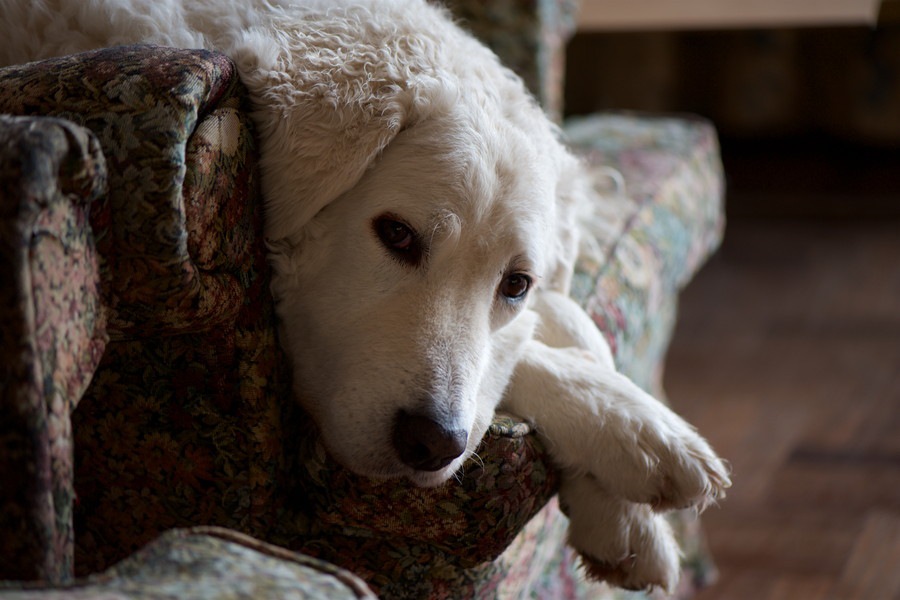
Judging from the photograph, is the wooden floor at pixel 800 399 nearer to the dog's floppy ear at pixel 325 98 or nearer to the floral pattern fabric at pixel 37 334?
the dog's floppy ear at pixel 325 98

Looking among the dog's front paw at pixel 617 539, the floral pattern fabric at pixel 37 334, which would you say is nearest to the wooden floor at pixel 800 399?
the dog's front paw at pixel 617 539

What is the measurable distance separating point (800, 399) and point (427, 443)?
2.38 m

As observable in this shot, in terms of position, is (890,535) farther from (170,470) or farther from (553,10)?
(170,470)

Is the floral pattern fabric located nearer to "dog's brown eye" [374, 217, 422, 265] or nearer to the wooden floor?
"dog's brown eye" [374, 217, 422, 265]

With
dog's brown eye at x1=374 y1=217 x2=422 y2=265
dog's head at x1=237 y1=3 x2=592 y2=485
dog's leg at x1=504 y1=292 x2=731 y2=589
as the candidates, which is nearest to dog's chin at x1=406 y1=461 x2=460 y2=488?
dog's head at x1=237 y1=3 x2=592 y2=485

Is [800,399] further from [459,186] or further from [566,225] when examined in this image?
[459,186]

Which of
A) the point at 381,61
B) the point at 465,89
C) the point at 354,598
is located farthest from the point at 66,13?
the point at 354,598

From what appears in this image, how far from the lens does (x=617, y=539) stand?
1.33 meters

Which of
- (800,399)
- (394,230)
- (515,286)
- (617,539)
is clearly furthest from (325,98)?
(800,399)

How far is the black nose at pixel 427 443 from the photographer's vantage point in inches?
44.7

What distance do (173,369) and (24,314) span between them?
1.14 ft

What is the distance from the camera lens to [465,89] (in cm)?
134

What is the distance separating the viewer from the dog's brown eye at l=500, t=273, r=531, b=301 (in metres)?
1.39

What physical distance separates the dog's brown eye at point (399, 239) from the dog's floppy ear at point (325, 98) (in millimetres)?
74
